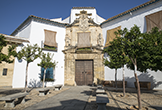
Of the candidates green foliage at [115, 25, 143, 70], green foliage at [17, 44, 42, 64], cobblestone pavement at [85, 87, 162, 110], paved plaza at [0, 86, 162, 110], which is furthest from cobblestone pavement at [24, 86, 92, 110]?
green foliage at [17, 44, 42, 64]

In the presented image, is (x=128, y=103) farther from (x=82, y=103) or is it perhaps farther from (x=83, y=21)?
(x=83, y=21)

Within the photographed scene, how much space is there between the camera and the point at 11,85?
38.8 feet

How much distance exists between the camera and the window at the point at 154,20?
10692 mm

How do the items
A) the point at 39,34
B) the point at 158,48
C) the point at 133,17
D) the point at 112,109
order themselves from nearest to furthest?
the point at 112,109 → the point at 158,48 → the point at 133,17 → the point at 39,34

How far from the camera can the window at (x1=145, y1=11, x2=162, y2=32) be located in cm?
1069

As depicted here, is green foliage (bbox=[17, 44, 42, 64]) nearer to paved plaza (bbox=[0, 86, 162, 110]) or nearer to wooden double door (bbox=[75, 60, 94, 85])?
paved plaza (bbox=[0, 86, 162, 110])

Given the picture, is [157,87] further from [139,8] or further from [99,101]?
[99,101]

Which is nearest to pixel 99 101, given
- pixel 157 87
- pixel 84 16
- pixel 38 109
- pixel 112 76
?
pixel 38 109

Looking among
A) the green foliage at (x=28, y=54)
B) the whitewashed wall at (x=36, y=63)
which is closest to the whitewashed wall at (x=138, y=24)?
the whitewashed wall at (x=36, y=63)

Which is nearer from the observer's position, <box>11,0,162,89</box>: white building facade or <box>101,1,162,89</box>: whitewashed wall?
<box>101,1,162,89</box>: whitewashed wall

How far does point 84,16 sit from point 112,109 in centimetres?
1311

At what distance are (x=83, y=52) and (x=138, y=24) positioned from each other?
6.54 metres

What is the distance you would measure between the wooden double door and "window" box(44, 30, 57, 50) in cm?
331

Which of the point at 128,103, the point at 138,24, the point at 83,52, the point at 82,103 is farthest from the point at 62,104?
the point at 138,24
